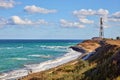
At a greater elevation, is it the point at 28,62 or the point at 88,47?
the point at 88,47

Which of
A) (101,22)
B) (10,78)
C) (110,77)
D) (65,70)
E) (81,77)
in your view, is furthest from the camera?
(101,22)

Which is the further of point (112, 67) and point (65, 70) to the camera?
point (65, 70)

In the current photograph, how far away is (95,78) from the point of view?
72.2ft

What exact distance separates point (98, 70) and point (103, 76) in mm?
1692

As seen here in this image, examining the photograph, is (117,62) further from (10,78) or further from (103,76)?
(10,78)

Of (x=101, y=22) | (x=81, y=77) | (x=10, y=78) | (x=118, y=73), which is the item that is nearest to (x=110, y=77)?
(x=118, y=73)

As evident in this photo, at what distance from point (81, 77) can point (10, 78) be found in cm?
1776

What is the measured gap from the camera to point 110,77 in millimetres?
20734

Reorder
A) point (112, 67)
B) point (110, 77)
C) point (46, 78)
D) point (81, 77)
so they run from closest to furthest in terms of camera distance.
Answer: point (110, 77)
point (112, 67)
point (81, 77)
point (46, 78)

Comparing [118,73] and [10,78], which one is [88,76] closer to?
[118,73]

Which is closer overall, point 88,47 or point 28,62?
point 28,62

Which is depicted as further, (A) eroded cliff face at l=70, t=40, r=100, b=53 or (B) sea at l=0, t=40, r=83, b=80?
(A) eroded cliff face at l=70, t=40, r=100, b=53

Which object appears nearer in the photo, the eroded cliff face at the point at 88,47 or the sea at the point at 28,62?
the sea at the point at 28,62

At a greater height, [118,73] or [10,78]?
[118,73]
